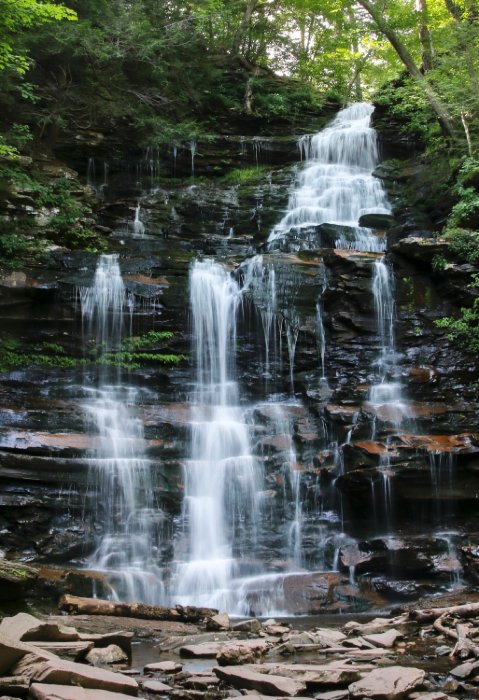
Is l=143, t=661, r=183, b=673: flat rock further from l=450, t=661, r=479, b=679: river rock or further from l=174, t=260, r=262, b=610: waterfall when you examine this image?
l=174, t=260, r=262, b=610: waterfall

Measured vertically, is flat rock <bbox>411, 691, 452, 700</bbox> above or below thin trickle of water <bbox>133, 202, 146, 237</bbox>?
below

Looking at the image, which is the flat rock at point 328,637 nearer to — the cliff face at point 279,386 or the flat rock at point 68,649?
the cliff face at point 279,386

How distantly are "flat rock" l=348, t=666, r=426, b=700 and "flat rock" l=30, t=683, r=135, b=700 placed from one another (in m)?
1.84

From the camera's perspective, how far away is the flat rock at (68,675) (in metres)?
3.88

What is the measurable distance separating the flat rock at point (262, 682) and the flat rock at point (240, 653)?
0.80 m

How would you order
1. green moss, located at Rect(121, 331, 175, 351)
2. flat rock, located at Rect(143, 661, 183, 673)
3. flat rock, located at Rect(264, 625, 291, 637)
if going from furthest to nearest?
green moss, located at Rect(121, 331, 175, 351) < flat rock, located at Rect(264, 625, 291, 637) < flat rock, located at Rect(143, 661, 183, 673)

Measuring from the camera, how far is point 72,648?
509 cm

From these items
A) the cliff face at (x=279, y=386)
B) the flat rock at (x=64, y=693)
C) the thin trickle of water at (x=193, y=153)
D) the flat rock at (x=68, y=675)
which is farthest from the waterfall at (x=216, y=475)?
the thin trickle of water at (x=193, y=153)

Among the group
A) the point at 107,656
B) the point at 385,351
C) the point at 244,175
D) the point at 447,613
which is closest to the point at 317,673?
the point at 107,656

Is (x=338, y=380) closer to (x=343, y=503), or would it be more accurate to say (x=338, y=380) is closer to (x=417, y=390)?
(x=417, y=390)

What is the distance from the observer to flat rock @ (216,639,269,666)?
5668 mm

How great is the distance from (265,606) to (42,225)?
39.9 ft

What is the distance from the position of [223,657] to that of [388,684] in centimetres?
172

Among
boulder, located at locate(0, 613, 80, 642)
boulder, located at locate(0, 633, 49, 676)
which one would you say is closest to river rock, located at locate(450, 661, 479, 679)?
boulder, located at locate(0, 613, 80, 642)
